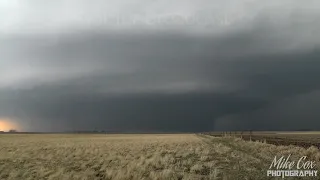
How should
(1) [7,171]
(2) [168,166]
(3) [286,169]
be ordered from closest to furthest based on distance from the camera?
(3) [286,169], (2) [168,166], (1) [7,171]

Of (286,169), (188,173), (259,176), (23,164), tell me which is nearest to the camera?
(259,176)

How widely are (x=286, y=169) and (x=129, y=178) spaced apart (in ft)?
28.8

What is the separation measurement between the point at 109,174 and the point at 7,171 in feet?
26.1

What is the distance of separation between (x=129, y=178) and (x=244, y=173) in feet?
22.3

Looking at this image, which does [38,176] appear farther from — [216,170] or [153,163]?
[216,170]

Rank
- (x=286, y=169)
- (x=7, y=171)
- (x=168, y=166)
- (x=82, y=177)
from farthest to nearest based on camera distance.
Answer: (x=7, y=171)
(x=168, y=166)
(x=82, y=177)
(x=286, y=169)

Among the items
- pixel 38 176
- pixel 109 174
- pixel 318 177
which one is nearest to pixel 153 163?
pixel 109 174

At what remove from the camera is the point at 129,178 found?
21.8 meters

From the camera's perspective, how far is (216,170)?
20.5m

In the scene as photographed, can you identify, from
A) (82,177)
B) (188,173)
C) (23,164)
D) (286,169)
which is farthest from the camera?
(23,164)

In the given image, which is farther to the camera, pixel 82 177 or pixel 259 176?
pixel 82 177

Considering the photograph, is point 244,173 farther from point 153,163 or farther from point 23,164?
point 23,164

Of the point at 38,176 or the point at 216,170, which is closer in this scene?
the point at 216,170

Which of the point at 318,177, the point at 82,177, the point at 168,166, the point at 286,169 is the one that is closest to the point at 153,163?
the point at 168,166
